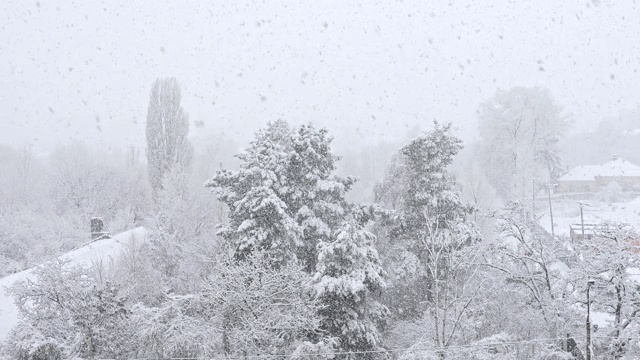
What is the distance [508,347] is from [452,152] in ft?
25.8

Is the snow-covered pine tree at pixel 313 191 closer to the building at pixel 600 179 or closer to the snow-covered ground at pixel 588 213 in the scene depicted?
the snow-covered ground at pixel 588 213

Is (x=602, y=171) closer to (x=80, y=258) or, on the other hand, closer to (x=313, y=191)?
(x=313, y=191)

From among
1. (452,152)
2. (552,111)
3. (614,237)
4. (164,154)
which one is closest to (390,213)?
(452,152)

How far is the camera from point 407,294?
21.8 meters

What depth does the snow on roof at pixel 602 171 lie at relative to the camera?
6219 centimetres

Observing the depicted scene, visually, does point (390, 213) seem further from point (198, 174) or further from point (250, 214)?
point (198, 174)

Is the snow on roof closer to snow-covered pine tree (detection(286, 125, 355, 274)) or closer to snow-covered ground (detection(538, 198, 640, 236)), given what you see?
snow-covered ground (detection(538, 198, 640, 236))

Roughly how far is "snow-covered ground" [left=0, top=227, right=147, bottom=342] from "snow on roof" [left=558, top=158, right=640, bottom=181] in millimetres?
53395

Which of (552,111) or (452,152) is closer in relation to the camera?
(452,152)

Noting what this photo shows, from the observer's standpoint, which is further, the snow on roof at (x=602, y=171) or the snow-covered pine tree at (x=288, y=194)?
the snow on roof at (x=602, y=171)

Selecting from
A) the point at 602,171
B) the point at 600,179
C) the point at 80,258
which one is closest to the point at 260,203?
the point at 80,258

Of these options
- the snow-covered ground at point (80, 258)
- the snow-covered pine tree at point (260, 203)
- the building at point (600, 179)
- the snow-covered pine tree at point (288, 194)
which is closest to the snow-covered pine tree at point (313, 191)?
the snow-covered pine tree at point (288, 194)

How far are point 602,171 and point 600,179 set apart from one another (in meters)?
2.24

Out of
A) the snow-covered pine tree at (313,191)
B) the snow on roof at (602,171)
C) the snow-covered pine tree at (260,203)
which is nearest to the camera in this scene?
the snow-covered pine tree at (260,203)
